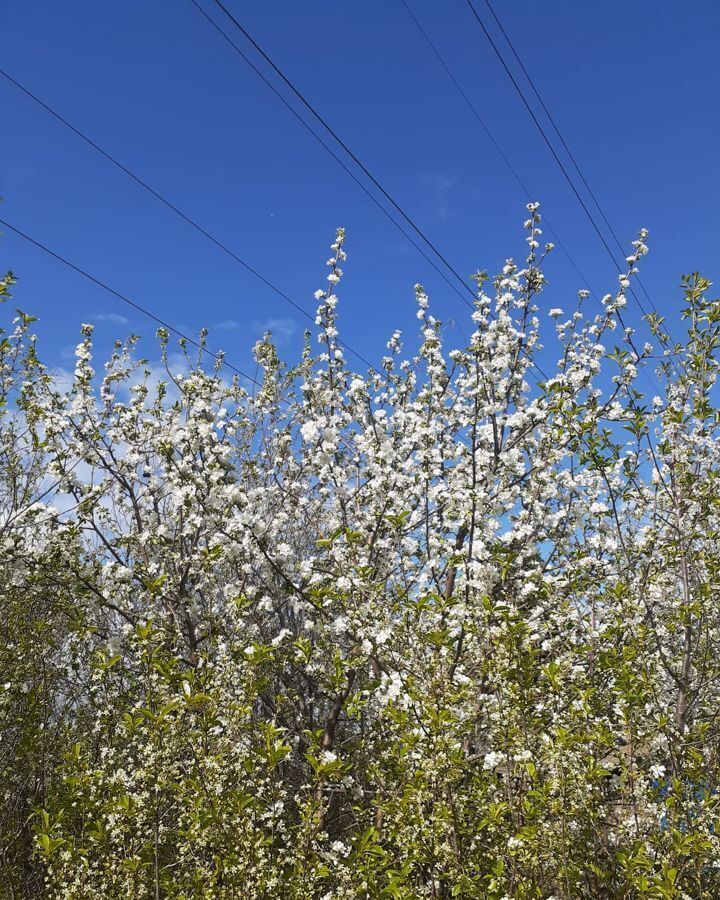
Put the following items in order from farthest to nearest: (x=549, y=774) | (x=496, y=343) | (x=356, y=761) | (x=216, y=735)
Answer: (x=496, y=343) < (x=356, y=761) < (x=216, y=735) < (x=549, y=774)

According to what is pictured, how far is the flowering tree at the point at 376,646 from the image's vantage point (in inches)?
104

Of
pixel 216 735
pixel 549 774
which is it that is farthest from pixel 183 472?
pixel 549 774

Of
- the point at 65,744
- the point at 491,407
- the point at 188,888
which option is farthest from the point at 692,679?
the point at 65,744

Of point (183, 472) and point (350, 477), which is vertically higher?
point (350, 477)

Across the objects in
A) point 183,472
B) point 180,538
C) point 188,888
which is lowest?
point 188,888

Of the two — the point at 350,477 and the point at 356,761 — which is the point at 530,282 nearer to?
the point at 350,477

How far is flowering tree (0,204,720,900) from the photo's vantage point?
8.70ft

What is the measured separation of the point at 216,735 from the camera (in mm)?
3121

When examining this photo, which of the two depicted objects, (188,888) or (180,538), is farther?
(180,538)

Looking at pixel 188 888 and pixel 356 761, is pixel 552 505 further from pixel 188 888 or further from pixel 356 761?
pixel 188 888

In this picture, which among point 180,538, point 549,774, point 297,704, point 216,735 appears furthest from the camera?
point 180,538

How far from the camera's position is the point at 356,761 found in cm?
421

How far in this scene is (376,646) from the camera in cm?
353

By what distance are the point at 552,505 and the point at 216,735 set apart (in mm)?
3375
